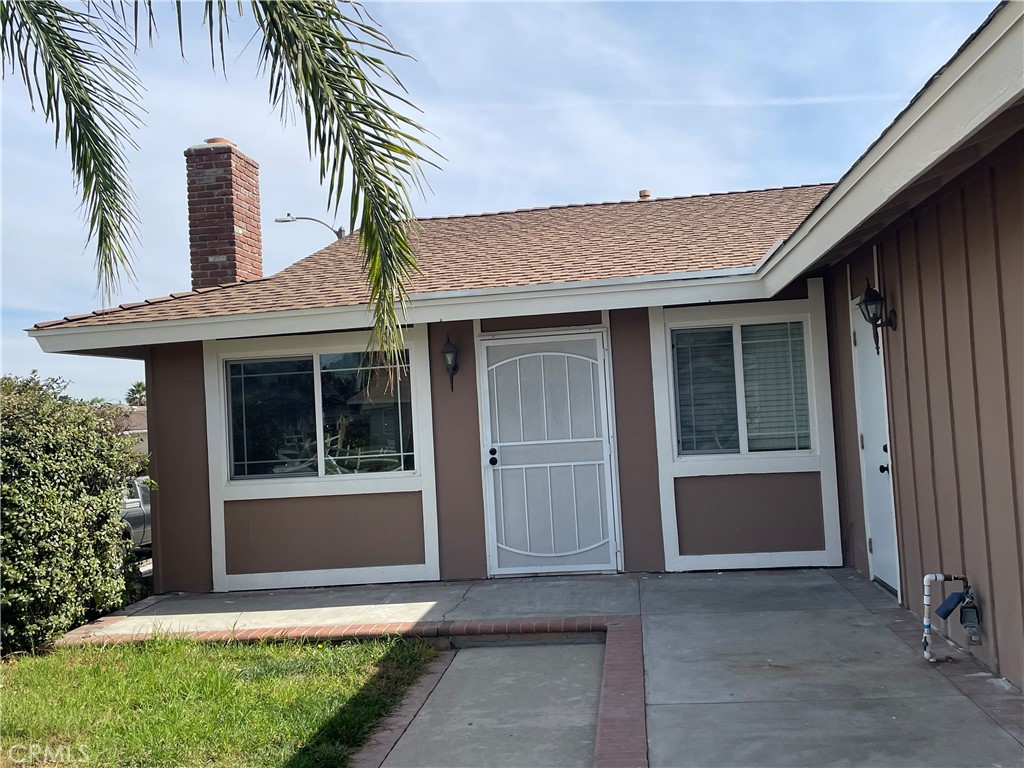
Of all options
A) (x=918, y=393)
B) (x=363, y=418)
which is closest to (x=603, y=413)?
(x=363, y=418)

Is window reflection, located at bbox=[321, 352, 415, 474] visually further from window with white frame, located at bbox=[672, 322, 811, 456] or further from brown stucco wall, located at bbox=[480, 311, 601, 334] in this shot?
window with white frame, located at bbox=[672, 322, 811, 456]

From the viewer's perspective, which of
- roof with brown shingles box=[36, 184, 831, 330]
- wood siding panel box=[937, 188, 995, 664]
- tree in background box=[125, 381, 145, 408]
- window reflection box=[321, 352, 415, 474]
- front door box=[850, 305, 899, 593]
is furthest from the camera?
tree in background box=[125, 381, 145, 408]

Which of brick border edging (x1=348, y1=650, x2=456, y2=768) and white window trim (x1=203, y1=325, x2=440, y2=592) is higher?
white window trim (x1=203, y1=325, x2=440, y2=592)

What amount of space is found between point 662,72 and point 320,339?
4172mm

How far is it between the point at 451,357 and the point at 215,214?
3465 millimetres

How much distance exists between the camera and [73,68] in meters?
4.86

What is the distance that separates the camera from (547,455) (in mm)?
7812

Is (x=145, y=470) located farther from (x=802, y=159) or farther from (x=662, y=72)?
(x=802, y=159)

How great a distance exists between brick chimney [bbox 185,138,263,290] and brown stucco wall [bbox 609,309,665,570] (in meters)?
4.27

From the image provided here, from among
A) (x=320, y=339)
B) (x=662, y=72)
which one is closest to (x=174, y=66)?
(x=320, y=339)

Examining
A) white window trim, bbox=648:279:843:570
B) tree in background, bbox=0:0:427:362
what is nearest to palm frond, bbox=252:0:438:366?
tree in background, bbox=0:0:427:362

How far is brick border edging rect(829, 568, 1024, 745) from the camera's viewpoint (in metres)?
3.94

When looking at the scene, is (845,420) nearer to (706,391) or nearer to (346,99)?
(706,391)

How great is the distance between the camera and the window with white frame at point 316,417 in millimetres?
7969
